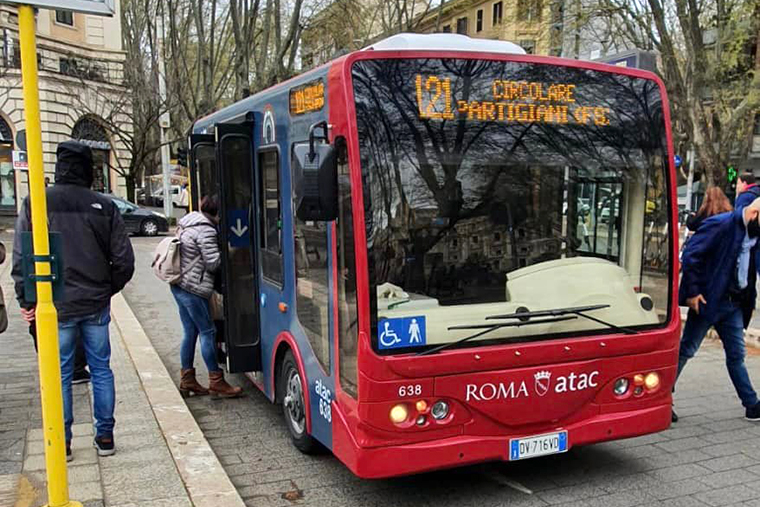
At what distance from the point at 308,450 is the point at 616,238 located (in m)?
2.46

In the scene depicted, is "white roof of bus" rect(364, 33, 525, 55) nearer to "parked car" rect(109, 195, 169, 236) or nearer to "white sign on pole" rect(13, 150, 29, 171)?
"white sign on pole" rect(13, 150, 29, 171)

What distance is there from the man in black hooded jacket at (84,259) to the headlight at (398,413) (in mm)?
1928

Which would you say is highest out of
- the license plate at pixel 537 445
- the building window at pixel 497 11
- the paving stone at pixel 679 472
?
the building window at pixel 497 11

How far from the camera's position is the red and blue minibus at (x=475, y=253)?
3.55 meters

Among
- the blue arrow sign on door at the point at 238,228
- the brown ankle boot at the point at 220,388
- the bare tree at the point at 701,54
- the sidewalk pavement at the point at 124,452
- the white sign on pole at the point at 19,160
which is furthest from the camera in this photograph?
the white sign on pole at the point at 19,160

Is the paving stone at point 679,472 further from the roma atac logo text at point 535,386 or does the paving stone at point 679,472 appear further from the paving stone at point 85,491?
the paving stone at point 85,491

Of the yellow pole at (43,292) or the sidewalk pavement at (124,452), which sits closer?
the yellow pole at (43,292)

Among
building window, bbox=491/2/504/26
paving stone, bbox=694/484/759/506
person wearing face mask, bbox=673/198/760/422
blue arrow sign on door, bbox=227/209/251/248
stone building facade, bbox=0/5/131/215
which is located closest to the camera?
paving stone, bbox=694/484/759/506

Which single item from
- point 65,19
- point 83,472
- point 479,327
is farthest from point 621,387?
point 65,19

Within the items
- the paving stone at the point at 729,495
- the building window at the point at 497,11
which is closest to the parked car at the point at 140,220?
the paving stone at the point at 729,495

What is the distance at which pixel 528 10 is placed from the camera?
675 inches

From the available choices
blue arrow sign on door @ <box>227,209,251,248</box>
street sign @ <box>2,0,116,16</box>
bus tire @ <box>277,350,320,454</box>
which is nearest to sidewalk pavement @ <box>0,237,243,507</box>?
bus tire @ <box>277,350,320,454</box>

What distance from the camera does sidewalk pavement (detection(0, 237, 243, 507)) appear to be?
3.86m

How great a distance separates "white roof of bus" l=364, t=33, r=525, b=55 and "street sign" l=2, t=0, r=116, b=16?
51.7 inches
